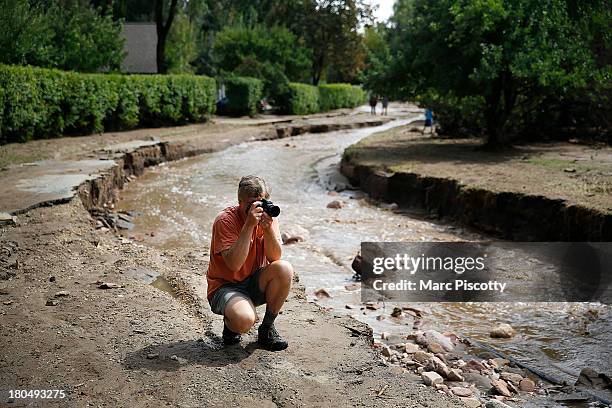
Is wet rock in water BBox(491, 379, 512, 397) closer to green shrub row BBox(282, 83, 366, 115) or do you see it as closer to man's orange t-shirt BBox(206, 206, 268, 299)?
man's orange t-shirt BBox(206, 206, 268, 299)

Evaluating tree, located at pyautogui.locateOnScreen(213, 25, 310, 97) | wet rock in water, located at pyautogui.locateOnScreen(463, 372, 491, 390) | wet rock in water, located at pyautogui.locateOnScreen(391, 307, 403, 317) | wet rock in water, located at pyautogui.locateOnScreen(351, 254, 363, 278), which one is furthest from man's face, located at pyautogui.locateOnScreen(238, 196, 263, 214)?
tree, located at pyautogui.locateOnScreen(213, 25, 310, 97)

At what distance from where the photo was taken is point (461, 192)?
1068 centimetres

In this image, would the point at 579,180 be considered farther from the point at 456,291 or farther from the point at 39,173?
the point at 39,173

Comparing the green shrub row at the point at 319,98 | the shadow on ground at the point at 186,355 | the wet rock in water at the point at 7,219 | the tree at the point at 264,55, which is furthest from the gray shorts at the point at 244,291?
the green shrub row at the point at 319,98

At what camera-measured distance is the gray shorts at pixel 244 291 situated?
169 inches

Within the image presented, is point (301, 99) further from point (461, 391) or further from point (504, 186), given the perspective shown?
point (461, 391)

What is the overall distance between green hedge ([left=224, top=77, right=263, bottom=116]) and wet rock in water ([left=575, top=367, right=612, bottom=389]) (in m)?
29.2

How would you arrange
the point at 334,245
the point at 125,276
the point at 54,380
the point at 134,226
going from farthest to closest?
the point at 134,226, the point at 334,245, the point at 125,276, the point at 54,380

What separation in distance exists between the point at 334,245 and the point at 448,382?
15.4 feet

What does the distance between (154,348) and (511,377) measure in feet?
8.57

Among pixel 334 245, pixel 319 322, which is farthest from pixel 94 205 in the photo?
pixel 319 322

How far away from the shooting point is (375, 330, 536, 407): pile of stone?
449cm

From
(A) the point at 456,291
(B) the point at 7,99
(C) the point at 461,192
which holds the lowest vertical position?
(A) the point at 456,291

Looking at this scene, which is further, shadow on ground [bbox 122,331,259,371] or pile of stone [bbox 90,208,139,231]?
pile of stone [bbox 90,208,139,231]
